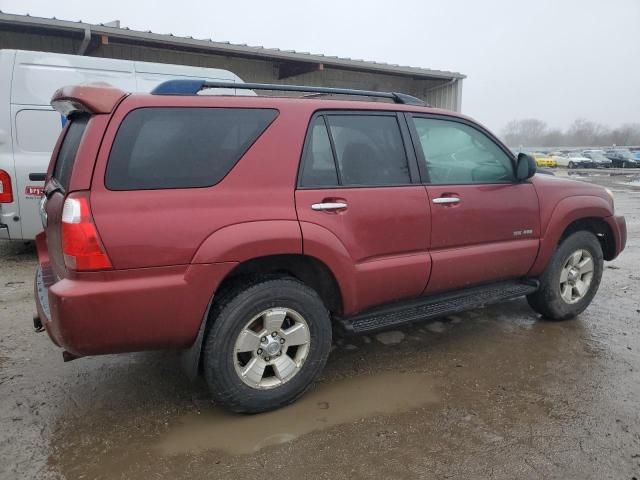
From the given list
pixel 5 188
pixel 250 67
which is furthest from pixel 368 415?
pixel 250 67

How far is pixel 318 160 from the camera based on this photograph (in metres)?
2.90

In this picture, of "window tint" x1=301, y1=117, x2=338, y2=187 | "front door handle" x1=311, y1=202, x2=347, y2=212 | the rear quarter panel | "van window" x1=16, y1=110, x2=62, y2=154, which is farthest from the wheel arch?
"van window" x1=16, y1=110, x2=62, y2=154

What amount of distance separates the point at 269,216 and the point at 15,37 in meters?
9.98

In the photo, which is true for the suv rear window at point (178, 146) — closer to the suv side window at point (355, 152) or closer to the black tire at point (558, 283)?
the suv side window at point (355, 152)

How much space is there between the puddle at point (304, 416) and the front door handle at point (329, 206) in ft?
3.86

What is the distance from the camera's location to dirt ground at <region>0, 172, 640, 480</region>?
2.35 m

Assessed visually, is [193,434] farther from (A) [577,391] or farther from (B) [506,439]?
(A) [577,391]

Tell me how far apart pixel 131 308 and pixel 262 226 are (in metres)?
0.78

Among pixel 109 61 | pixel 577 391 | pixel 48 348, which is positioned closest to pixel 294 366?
pixel 577 391

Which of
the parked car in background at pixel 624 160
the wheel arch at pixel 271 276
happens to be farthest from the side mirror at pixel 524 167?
the parked car in background at pixel 624 160

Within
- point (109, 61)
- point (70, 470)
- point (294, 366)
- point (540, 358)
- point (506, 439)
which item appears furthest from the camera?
point (109, 61)

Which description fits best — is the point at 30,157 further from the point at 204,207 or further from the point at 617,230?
the point at 617,230

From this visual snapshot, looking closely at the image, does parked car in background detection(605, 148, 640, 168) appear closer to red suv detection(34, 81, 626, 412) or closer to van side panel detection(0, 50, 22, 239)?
red suv detection(34, 81, 626, 412)

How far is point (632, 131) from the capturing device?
9862 centimetres
